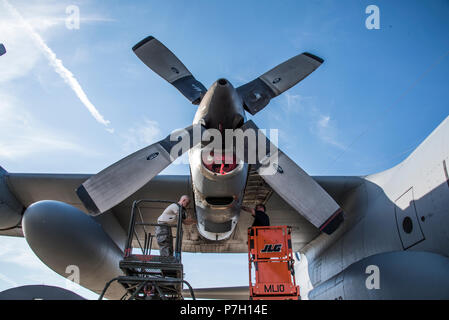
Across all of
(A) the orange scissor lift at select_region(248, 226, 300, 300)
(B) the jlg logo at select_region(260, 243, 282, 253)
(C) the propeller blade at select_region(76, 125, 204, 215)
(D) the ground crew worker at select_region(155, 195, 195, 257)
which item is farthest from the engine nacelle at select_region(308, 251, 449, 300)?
(C) the propeller blade at select_region(76, 125, 204, 215)

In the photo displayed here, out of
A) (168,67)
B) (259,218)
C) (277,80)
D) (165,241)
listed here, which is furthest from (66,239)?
(277,80)

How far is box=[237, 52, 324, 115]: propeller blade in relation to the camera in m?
5.62

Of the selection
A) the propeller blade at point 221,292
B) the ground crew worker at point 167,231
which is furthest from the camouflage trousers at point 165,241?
the propeller blade at point 221,292

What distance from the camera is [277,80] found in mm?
5848

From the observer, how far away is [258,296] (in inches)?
205

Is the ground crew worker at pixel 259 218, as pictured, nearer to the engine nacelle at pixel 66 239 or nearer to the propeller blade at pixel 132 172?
the propeller blade at pixel 132 172

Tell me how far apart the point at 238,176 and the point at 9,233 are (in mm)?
7243

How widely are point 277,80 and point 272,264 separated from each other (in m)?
3.43

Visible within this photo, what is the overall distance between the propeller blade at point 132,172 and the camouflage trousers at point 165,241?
102 centimetres

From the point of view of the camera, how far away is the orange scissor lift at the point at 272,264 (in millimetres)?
5234

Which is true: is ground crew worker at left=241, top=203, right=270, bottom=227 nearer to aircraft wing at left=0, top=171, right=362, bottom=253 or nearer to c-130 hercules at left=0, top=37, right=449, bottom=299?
c-130 hercules at left=0, top=37, right=449, bottom=299
